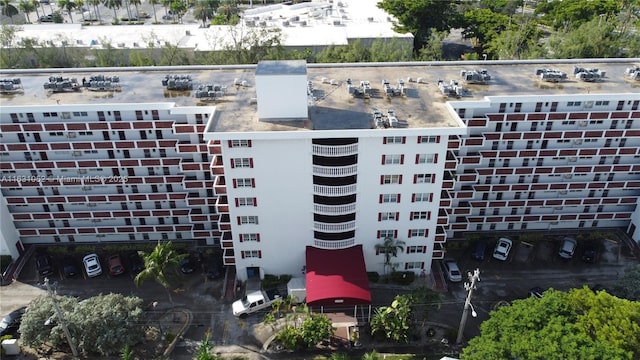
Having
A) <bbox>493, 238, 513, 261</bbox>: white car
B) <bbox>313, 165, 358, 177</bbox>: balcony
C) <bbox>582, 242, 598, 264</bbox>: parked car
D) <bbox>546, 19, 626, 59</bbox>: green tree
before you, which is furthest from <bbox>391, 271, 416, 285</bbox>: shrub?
<bbox>546, 19, 626, 59</bbox>: green tree

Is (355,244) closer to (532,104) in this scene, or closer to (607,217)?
(532,104)

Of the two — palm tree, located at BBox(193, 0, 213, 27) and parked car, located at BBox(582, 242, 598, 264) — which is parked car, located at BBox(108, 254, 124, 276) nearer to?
parked car, located at BBox(582, 242, 598, 264)

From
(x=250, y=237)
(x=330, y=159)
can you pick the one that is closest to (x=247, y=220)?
(x=250, y=237)

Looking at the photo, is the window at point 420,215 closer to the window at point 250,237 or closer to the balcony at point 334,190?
the balcony at point 334,190

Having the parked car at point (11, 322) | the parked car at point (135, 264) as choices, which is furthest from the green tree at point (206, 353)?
the parked car at point (11, 322)

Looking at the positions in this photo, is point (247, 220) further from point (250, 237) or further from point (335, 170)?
point (335, 170)

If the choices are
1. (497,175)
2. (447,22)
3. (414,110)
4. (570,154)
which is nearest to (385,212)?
(414,110)
